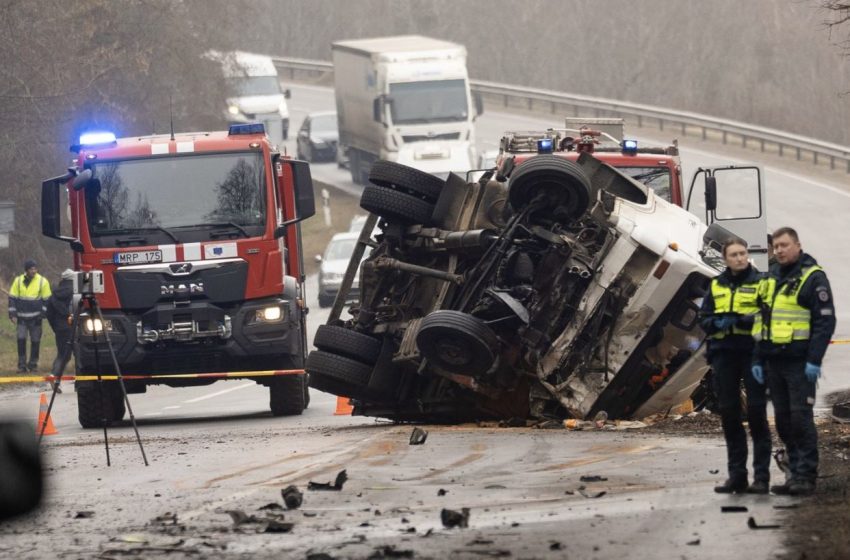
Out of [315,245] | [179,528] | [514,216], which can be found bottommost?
[315,245]

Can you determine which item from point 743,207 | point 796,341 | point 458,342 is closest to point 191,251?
point 458,342

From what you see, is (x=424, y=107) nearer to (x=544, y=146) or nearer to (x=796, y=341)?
(x=544, y=146)

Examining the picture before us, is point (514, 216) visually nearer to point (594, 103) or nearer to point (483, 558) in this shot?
point (483, 558)

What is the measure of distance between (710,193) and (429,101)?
22236 millimetres

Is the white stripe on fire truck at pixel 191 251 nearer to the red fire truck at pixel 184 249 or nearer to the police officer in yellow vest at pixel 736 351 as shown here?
the red fire truck at pixel 184 249

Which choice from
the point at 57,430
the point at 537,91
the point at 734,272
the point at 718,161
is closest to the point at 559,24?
the point at 537,91

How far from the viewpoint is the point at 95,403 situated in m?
16.5

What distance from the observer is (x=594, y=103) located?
1953 inches

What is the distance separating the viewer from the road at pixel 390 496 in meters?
7.92

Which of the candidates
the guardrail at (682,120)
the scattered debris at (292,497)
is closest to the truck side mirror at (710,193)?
the scattered debris at (292,497)

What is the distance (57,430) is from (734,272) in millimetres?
9087

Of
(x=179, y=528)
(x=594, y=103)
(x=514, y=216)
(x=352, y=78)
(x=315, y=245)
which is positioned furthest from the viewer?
(x=594, y=103)

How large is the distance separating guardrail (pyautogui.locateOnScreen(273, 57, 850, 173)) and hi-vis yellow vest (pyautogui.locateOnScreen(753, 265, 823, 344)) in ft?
113

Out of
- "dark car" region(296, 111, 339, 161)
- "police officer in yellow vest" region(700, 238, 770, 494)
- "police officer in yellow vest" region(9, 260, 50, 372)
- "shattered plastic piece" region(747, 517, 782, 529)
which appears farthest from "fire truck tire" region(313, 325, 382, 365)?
"dark car" region(296, 111, 339, 161)
